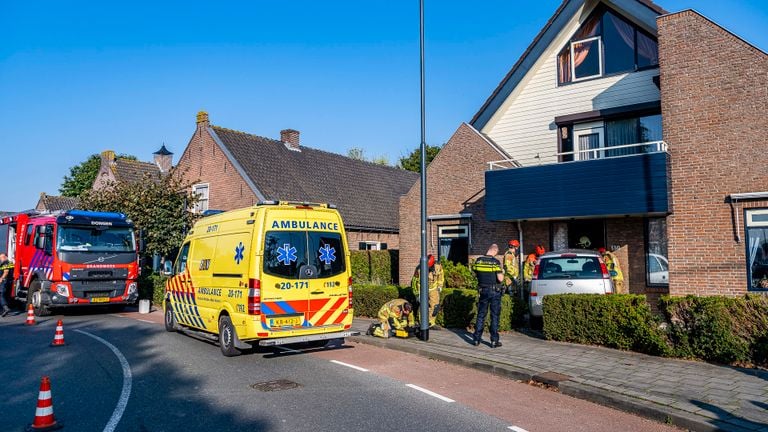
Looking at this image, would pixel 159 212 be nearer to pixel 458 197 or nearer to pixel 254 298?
pixel 458 197

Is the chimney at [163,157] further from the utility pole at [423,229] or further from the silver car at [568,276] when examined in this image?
the silver car at [568,276]

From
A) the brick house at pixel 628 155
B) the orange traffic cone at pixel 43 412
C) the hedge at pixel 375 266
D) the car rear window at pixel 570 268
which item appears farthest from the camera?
the hedge at pixel 375 266

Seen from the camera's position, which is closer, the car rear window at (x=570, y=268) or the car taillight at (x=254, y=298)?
the car taillight at (x=254, y=298)

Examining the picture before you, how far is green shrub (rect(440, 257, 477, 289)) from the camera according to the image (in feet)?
53.8

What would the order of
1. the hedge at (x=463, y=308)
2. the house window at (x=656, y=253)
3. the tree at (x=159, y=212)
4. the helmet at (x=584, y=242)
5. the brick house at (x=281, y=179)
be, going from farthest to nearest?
the brick house at (x=281, y=179)
the tree at (x=159, y=212)
the helmet at (x=584, y=242)
the house window at (x=656, y=253)
the hedge at (x=463, y=308)

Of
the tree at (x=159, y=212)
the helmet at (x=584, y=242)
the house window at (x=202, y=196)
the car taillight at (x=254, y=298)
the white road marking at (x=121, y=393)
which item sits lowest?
the white road marking at (x=121, y=393)

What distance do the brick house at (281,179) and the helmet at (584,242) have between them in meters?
12.5

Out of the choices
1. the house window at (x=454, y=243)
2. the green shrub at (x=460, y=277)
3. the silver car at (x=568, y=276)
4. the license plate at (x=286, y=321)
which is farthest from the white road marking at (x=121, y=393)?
the house window at (x=454, y=243)

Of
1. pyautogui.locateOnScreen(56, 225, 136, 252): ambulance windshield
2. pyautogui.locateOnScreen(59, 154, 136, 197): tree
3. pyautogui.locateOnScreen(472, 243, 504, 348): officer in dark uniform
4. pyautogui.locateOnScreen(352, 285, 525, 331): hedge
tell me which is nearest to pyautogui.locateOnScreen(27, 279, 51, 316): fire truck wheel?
pyautogui.locateOnScreen(56, 225, 136, 252): ambulance windshield

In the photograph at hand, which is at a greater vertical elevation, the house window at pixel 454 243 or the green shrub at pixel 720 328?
the house window at pixel 454 243

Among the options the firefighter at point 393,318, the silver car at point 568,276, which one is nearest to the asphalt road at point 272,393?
the firefighter at point 393,318

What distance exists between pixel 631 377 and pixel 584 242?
27.5 ft

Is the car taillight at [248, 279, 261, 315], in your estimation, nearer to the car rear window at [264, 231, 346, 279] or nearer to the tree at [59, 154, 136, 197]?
the car rear window at [264, 231, 346, 279]

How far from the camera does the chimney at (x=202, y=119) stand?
26.8 metres
